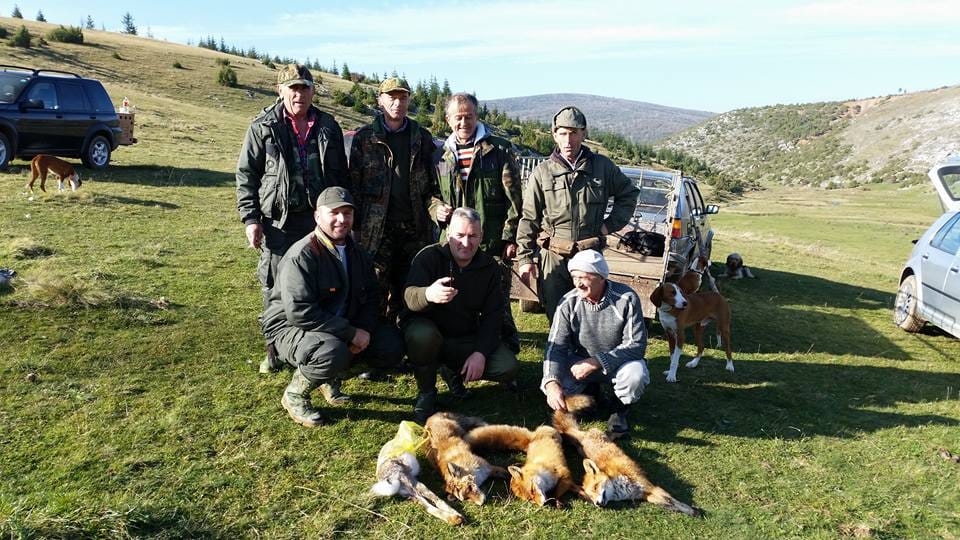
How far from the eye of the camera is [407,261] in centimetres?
511

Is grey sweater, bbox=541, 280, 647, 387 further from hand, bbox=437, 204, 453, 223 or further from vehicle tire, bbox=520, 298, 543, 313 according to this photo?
vehicle tire, bbox=520, 298, 543, 313

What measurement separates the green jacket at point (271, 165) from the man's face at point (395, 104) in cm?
44

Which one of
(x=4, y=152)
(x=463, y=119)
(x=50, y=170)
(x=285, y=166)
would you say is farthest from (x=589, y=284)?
(x=4, y=152)

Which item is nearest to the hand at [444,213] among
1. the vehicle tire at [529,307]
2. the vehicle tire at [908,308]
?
the vehicle tire at [529,307]

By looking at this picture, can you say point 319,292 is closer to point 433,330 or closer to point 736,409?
point 433,330

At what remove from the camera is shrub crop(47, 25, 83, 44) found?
107 ft

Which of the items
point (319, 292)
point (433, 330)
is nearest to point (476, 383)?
point (433, 330)

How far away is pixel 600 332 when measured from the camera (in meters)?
4.30

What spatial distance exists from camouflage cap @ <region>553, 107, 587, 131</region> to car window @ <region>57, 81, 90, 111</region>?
1139 cm

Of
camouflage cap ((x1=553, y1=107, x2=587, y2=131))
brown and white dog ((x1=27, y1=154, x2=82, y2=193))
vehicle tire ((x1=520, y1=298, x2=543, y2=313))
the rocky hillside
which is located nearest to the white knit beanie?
camouflage cap ((x1=553, y1=107, x2=587, y2=131))

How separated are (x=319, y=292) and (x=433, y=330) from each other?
2.62 feet

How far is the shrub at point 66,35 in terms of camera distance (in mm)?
32562

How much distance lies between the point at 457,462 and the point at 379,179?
225 centimetres

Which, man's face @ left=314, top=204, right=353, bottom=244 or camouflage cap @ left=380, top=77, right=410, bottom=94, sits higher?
camouflage cap @ left=380, top=77, right=410, bottom=94
